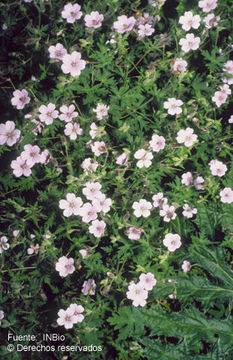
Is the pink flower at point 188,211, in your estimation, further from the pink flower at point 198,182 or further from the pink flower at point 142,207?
the pink flower at point 142,207

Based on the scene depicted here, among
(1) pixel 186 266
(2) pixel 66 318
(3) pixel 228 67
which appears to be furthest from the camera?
(3) pixel 228 67

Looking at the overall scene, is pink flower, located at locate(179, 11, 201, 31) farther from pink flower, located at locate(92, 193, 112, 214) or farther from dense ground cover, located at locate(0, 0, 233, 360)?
pink flower, located at locate(92, 193, 112, 214)

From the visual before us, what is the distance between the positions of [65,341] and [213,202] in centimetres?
178

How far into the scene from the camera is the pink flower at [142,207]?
9.07 ft

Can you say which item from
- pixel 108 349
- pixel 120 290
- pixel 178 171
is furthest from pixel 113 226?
pixel 108 349

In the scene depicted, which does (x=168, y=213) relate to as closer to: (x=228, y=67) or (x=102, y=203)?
(x=102, y=203)

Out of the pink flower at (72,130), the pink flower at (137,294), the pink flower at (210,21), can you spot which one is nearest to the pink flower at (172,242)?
the pink flower at (137,294)

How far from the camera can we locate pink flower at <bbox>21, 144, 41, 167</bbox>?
2.80m

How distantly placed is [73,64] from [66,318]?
208cm

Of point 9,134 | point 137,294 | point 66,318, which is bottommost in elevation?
point 66,318

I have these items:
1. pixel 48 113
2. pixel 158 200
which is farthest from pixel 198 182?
pixel 48 113

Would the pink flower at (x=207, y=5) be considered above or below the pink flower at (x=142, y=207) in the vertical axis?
above

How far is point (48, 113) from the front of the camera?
2.85m

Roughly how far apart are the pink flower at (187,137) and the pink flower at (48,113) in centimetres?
109
